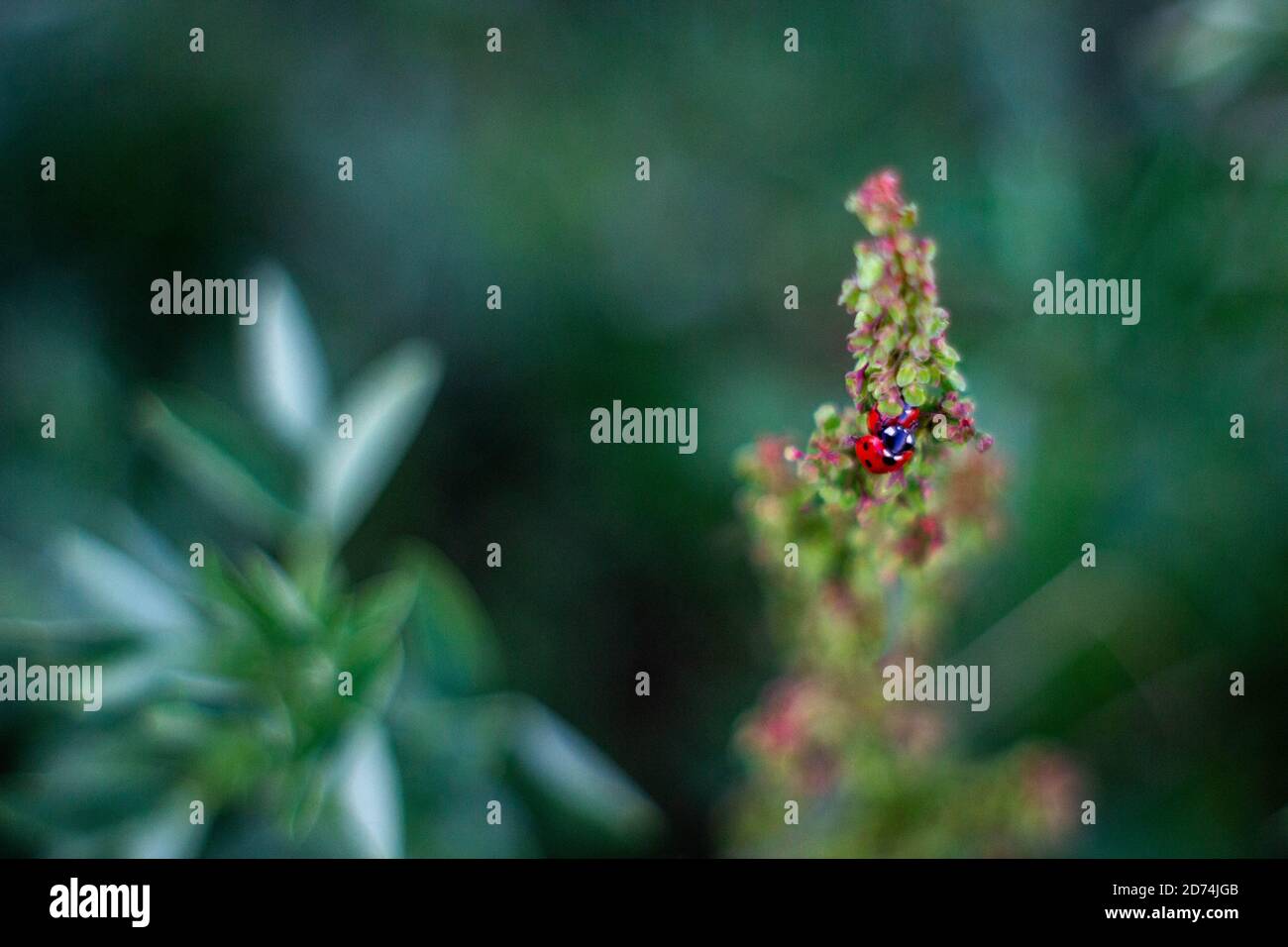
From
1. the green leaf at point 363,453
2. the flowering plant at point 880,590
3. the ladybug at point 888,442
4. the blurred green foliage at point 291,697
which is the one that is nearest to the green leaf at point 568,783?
the blurred green foliage at point 291,697

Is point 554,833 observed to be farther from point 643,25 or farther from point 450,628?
point 643,25

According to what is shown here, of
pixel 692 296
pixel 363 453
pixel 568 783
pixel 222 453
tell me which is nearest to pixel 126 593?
pixel 222 453

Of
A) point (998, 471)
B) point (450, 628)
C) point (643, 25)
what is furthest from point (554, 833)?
point (643, 25)

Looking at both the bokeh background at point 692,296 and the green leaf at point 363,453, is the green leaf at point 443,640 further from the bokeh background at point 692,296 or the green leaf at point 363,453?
the bokeh background at point 692,296

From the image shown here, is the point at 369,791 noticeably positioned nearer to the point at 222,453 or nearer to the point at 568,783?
the point at 568,783

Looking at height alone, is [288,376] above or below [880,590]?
above

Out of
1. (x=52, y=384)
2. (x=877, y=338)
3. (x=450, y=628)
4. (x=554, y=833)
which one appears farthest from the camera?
(x=52, y=384)

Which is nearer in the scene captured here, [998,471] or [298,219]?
[998,471]
